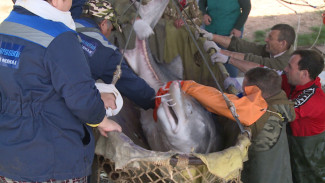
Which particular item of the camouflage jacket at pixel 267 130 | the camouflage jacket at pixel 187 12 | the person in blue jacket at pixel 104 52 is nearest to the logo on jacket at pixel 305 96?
the camouflage jacket at pixel 267 130

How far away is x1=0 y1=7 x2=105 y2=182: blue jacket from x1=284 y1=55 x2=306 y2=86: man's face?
4.36ft

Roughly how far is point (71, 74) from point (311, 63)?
4.87 ft

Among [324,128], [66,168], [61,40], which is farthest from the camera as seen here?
[324,128]

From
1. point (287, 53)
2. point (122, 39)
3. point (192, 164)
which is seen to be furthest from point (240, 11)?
point (192, 164)

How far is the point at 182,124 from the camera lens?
150 cm

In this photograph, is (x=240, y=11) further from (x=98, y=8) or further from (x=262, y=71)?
(x=98, y=8)

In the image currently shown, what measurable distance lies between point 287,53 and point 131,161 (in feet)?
5.48

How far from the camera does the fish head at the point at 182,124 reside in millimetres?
1511

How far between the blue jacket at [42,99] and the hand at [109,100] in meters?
0.16

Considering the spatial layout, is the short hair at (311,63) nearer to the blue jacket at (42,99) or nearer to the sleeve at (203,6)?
the blue jacket at (42,99)

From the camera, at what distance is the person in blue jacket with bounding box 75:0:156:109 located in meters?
1.54

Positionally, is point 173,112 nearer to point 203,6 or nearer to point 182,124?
point 182,124

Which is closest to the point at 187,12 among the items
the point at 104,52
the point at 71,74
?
the point at 104,52

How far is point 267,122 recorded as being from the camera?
1613mm
